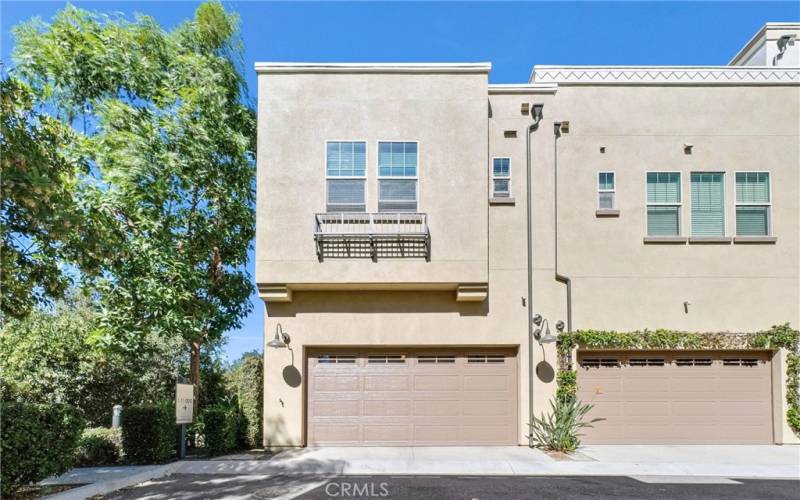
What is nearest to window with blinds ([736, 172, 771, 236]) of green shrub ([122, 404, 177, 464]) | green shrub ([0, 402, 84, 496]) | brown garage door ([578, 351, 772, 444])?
brown garage door ([578, 351, 772, 444])

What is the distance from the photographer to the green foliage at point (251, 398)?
469 inches

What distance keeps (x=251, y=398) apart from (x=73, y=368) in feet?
15.3

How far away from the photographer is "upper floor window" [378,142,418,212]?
37.3 feet

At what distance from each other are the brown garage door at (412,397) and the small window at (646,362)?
2.49 metres

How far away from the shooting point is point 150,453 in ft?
33.1

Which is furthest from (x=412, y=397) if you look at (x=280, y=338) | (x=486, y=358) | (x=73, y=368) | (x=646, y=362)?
(x=73, y=368)

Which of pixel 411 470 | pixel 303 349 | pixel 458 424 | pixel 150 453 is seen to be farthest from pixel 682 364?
pixel 150 453

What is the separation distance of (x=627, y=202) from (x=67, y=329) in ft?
43.4

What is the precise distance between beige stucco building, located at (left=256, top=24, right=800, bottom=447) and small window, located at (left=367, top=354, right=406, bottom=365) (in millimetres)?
48

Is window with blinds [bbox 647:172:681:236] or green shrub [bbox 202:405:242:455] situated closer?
green shrub [bbox 202:405:242:455]

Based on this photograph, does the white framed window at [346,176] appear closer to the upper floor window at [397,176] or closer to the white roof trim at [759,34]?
the upper floor window at [397,176]

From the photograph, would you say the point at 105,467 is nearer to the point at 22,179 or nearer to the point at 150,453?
the point at 150,453

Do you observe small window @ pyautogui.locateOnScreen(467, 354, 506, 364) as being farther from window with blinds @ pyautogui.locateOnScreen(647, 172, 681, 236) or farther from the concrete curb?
the concrete curb

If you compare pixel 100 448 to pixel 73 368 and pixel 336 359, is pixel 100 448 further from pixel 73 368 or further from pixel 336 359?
pixel 336 359
